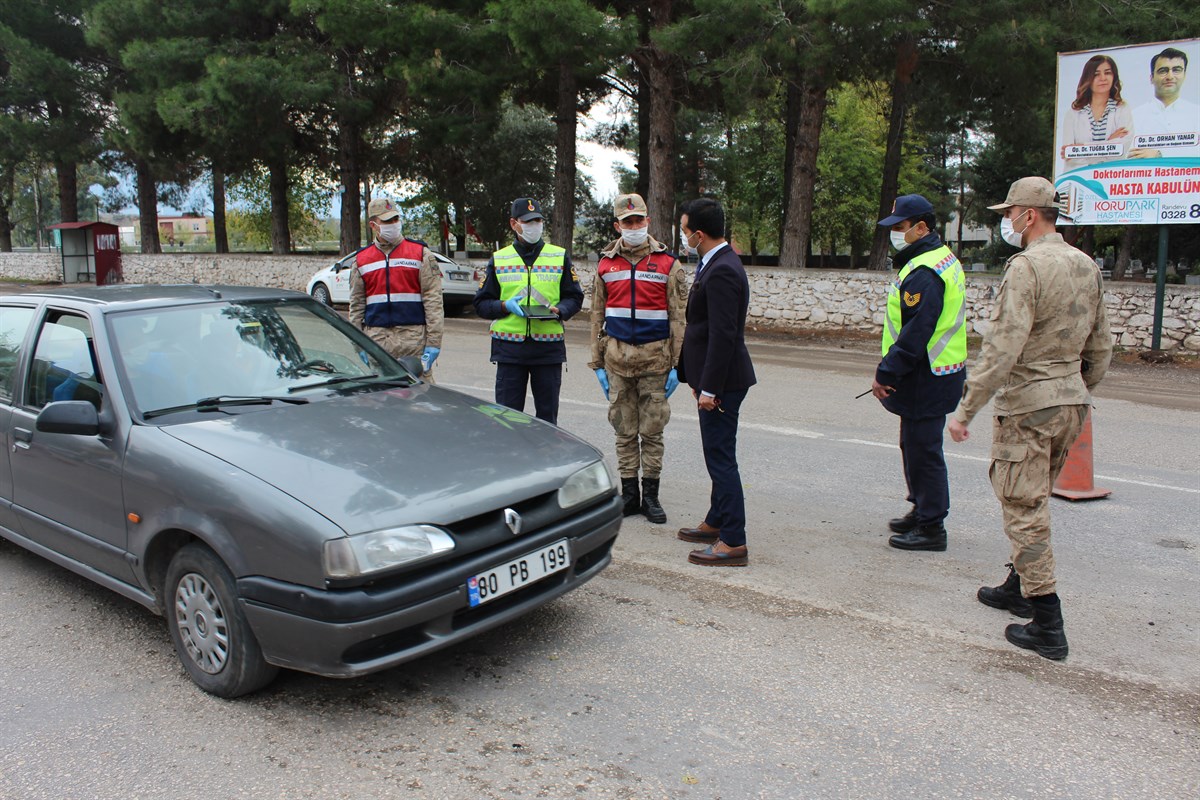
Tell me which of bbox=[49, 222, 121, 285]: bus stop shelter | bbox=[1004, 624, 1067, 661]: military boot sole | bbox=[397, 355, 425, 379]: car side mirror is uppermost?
bbox=[49, 222, 121, 285]: bus stop shelter

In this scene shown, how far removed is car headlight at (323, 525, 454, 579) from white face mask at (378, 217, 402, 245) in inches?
140

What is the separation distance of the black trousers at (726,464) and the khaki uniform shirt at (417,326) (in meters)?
2.45

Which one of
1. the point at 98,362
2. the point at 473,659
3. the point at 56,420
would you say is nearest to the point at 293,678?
the point at 473,659

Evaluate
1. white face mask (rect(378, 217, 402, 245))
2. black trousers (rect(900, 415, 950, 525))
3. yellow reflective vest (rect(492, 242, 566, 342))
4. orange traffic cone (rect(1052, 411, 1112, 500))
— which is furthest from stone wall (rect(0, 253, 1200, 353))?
white face mask (rect(378, 217, 402, 245))

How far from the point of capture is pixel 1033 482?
386 centimetres

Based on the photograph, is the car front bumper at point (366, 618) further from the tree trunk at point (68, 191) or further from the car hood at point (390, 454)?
the tree trunk at point (68, 191)

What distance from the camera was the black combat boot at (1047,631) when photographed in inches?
151

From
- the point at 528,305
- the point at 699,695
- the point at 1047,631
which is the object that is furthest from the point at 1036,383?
the point at 528,305

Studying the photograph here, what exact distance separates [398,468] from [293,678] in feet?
3.15

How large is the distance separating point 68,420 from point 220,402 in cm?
57

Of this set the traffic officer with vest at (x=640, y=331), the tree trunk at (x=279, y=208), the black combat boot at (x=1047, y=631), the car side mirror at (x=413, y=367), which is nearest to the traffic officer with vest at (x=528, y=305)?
the traffic officer with vest at (x=640, y=331)

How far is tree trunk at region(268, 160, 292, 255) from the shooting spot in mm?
27812

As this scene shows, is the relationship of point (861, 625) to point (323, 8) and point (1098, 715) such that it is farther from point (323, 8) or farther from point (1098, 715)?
point (323, 8)

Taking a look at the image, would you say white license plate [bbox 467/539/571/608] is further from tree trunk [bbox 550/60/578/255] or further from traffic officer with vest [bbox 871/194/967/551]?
tree trunk [bbox 550/60/578/255]
